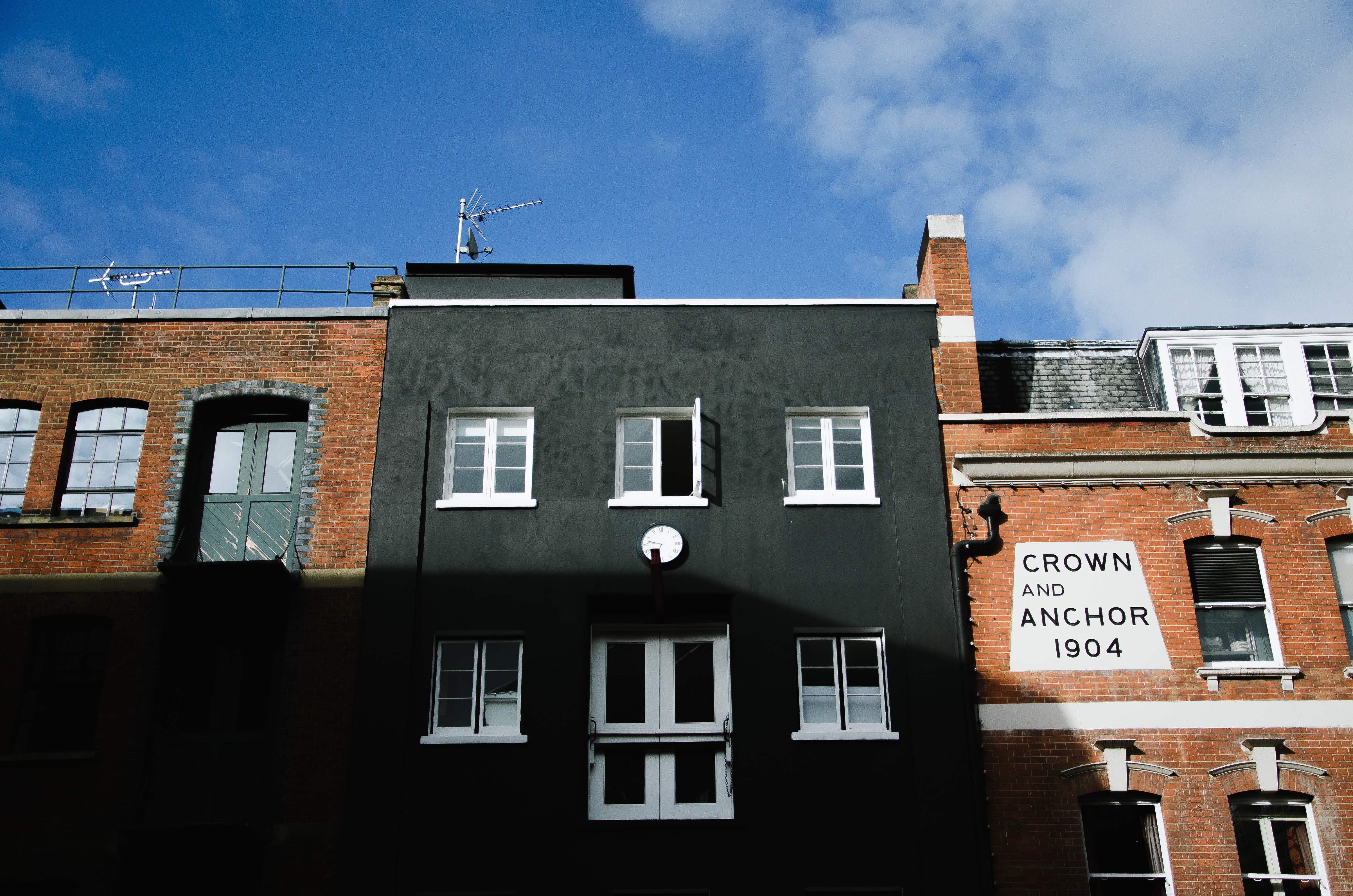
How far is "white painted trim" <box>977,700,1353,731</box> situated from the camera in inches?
543

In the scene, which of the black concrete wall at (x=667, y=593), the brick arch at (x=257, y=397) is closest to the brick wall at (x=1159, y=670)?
the black concrete wall at (x=667, y=593)

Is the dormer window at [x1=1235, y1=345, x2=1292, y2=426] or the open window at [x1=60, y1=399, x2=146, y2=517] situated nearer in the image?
the open window at [x1=60, y1=399, x2=146, y2=517]

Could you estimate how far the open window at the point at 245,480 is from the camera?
15.4 metres

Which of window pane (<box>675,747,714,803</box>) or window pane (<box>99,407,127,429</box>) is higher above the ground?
window pane (<box>99,407,127,429</box>)

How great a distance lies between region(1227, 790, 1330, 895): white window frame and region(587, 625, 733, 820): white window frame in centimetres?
639

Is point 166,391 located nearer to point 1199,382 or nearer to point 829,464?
point 829,464

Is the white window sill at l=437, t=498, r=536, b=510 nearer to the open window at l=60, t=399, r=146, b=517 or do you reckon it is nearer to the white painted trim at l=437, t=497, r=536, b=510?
the white painted trim at l=437, t=497, r=536, b=510

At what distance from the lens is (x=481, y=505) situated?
15.0 metres

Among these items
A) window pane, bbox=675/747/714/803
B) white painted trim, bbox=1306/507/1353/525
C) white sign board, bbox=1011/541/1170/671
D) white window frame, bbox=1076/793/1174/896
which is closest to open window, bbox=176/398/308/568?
window pane, bbox=675/747/714/803

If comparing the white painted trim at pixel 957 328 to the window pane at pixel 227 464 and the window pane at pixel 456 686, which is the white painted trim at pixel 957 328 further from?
Result: the window pane at pixel 227 464

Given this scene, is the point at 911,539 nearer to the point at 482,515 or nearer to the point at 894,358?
the point at 894,358

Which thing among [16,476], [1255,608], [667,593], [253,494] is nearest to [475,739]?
[667,593]

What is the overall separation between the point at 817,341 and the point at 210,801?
409 inches

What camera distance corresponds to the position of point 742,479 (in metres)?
15.2
